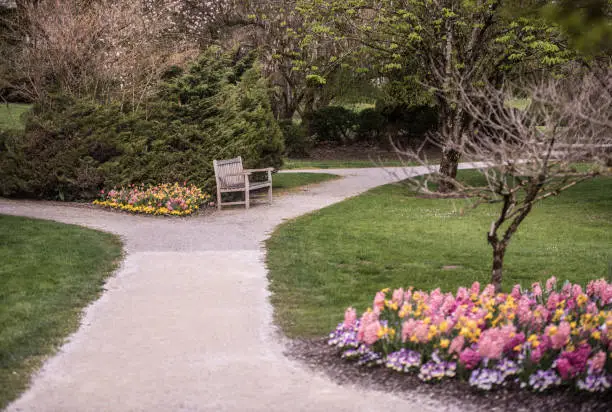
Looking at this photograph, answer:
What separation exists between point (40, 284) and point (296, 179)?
12.6 meters

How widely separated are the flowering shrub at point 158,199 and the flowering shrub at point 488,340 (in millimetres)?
8244

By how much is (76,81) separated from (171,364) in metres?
11.6

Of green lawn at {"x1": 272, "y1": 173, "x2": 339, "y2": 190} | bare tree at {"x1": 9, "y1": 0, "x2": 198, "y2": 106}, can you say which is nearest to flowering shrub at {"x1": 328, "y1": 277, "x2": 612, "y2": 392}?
bare tree at {"x1": 9, "y1": 0, "x2": 198, "y2": 106}

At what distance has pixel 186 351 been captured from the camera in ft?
19.4

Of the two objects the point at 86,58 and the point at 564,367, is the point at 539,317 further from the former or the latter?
the point at 86,58

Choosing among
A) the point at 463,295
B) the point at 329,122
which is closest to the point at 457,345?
the point at 463,295

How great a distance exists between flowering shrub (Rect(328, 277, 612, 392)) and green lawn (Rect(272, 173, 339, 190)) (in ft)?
42.4

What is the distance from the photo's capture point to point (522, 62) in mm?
17125

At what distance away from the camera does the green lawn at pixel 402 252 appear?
308 inches

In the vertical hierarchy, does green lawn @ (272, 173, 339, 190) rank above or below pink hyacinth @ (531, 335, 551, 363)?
above

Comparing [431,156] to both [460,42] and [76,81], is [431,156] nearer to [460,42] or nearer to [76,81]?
[460,42]

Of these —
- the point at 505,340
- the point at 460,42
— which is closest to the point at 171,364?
the point at 505,340

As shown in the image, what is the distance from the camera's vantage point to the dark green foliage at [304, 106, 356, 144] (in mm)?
30484

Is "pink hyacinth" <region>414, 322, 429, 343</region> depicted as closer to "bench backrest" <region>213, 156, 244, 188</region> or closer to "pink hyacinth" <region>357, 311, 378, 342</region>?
"pink hyacinth" <region>357, 311, 378, 342</region>
